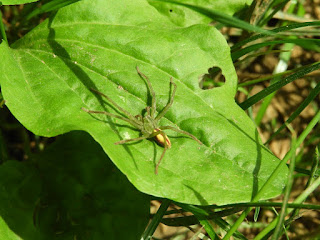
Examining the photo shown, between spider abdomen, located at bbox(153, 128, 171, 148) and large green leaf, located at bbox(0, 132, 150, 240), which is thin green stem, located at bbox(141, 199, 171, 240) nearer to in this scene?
large green leaf, located at bbox(0, 132, 150, 240)

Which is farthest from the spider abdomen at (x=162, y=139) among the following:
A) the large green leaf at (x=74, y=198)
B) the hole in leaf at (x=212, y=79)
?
the hole in leaf at (x=212, y=79)

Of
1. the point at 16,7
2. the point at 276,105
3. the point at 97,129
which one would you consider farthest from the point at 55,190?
the point at 276,105

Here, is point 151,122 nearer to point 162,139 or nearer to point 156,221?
point 162,139

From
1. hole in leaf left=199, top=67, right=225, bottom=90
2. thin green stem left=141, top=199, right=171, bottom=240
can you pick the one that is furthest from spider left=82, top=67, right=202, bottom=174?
hole in leaf left=199, top=67, right=225, bottom=90

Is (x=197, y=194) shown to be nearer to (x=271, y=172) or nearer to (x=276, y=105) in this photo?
(x=271, y=172)

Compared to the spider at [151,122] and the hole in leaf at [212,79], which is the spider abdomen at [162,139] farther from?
the hole in leaf at [212,79]

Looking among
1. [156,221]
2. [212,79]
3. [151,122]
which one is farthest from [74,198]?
[212,79]
